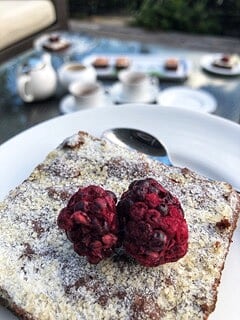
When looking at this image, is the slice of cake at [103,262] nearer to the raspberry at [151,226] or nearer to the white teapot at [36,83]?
the raspberry at [151,226]

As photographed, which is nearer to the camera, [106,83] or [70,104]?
[70,104]

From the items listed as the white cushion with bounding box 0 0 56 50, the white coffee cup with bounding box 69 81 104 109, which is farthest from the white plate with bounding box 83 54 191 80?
the white cushion with bounding box 0 0 56 50

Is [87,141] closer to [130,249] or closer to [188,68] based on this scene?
[130,249]

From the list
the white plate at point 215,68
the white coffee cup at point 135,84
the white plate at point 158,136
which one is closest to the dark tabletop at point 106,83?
the white plate at point 215,68

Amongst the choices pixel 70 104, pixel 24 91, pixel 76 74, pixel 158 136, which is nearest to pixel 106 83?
pixel 76 74

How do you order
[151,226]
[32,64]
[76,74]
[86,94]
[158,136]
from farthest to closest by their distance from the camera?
[32,64] < [76,74] < [86,94] < [158,136] < [151,226]

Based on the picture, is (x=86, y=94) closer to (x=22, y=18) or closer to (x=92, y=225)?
A: (x=92, y=225)
